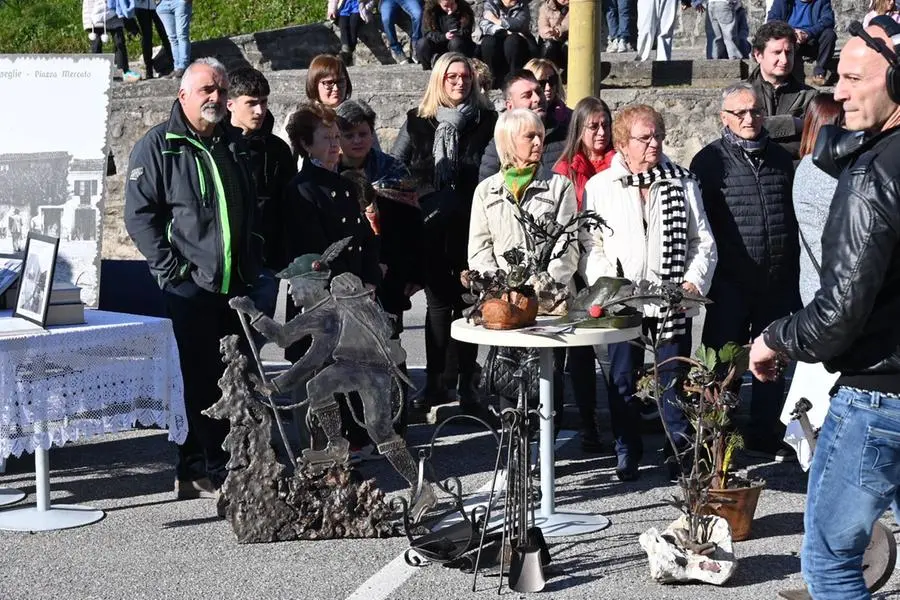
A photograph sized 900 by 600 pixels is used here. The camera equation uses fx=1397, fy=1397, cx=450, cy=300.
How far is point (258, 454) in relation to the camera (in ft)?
18.9

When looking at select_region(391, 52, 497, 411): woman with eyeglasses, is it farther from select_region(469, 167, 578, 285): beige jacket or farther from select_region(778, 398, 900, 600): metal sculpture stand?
select_region(778, 398, 900, 600): metal sculpture stand

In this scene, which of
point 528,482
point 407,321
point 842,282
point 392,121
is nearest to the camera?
point 842,282

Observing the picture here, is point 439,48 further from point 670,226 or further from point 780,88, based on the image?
point 670,226

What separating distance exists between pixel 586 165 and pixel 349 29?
11264 mm

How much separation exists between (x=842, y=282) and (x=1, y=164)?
485cm

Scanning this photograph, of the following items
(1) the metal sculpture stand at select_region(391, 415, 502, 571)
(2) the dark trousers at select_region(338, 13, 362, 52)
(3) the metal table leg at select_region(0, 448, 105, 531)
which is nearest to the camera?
(1) the metal sculpture stand at select_region(391, 415, 502, 571)

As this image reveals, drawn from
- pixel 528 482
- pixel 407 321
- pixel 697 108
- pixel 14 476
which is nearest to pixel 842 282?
pixel 528 482

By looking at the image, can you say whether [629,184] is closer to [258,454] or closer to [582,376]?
[582,376]

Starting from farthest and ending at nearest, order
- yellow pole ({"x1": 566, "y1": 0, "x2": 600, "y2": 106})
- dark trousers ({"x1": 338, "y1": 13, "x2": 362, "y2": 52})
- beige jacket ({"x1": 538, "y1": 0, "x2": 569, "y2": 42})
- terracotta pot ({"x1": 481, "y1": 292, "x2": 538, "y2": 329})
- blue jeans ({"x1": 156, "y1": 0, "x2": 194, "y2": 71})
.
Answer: dark trousers ({"x1": 338, "y1": 13, "x2": 362, "y2": 52}), blue jeans ({"x1": 156, "y1": 0, "x2": 194, "y2": 71}), beige jacket ({"x1": 538, "y1": 0, "x2": 569, "y2": 42}), yellow pole ({"x1": 566, "y1": 0, "x2": 600, "y2": 106}), terracotta pot ({"x1": 481, "y1": 292, "x2": 538, "y2": 329})

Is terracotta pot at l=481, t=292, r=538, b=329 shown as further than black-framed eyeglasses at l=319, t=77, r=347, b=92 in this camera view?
No

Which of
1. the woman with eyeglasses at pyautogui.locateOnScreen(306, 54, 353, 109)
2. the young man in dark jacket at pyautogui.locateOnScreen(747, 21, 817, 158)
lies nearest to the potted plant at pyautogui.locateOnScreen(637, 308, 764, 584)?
the young man in dark jacket at pyautogui.locateOnScreen(747, 21, 817, 158)

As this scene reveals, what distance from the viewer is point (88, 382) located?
19.5ft

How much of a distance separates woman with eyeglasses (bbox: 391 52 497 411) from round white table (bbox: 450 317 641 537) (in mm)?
1777

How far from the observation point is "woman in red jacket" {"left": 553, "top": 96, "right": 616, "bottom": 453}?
23.1 feet
